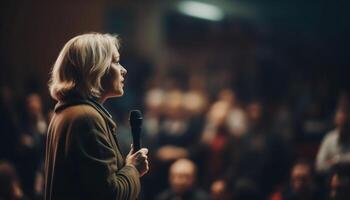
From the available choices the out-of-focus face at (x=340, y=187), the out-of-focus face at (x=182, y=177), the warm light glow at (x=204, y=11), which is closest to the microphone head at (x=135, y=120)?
the out-of-focus face at (x=340, y=187)

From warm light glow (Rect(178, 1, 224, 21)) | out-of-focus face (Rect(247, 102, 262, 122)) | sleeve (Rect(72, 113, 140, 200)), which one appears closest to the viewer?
sleeve (Rect(72, 113, 140, 200))

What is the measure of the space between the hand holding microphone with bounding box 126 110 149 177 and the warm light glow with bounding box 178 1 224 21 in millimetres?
9636

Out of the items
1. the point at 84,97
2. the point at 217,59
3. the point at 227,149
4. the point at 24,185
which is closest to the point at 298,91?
the point at 227,149

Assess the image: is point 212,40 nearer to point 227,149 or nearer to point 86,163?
point 227,149

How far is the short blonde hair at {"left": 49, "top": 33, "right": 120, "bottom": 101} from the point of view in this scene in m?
2.58

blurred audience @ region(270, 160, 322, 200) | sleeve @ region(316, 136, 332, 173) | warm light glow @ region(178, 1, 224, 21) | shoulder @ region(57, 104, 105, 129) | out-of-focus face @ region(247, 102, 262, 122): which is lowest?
blurred audience @ region(270, 160, 322, 200)

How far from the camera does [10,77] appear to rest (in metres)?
9.30

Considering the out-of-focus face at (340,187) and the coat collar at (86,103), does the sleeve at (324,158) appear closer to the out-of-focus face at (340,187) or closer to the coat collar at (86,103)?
the out-of-focus face at (340,187)

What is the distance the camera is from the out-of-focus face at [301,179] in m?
5.32

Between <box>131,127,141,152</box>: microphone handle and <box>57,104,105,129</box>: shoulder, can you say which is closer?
<box>57,104,105,129</box>: shoulder

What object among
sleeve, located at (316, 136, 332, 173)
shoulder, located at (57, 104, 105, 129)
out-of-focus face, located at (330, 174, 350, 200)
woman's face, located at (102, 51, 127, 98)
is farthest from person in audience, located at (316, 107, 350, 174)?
shoulder, located at (57, 104, 105, 129)

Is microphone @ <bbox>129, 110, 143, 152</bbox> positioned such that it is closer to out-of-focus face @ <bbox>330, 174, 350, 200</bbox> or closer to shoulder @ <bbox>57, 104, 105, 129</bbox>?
shoulder @ <bbox>57, 104, 105, 129</bbox>

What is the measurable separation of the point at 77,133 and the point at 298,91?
675cm

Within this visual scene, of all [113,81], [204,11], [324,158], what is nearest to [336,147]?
[324,158]
